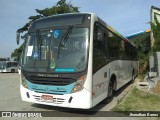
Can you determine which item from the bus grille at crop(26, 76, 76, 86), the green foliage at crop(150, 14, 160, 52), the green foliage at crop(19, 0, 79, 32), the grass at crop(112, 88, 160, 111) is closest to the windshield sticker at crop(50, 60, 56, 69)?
the bus grille at crop(26, 76, 76, 86)

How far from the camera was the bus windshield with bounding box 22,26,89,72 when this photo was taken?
699 centimetres

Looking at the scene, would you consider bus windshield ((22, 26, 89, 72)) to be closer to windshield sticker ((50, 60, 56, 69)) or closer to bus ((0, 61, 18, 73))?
windshield sticker ((50, 60, 56, 69))

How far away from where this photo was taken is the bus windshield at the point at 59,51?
22.9 feet

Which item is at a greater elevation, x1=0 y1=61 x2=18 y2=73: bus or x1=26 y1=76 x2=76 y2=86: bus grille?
x1=26 y1=76 x2=76 y2=86: bus grille

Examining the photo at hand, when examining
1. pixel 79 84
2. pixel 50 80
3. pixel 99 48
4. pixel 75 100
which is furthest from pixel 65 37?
pixel 75 100

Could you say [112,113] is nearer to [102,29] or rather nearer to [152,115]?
[152,115]

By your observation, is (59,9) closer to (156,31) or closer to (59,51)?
(156,31)

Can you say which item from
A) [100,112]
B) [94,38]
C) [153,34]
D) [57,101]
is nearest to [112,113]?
[100,112]

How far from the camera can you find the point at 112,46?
9516 mm

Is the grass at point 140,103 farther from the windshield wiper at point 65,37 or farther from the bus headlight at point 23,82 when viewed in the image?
the bus headlight at point 23,82

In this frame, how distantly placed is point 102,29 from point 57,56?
2.06 meters

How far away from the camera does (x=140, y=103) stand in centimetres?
923

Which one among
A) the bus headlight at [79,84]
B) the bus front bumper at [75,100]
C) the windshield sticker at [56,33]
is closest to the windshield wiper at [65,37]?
the windshield sticker at [56,33]

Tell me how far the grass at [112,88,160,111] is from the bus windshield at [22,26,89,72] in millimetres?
2471
